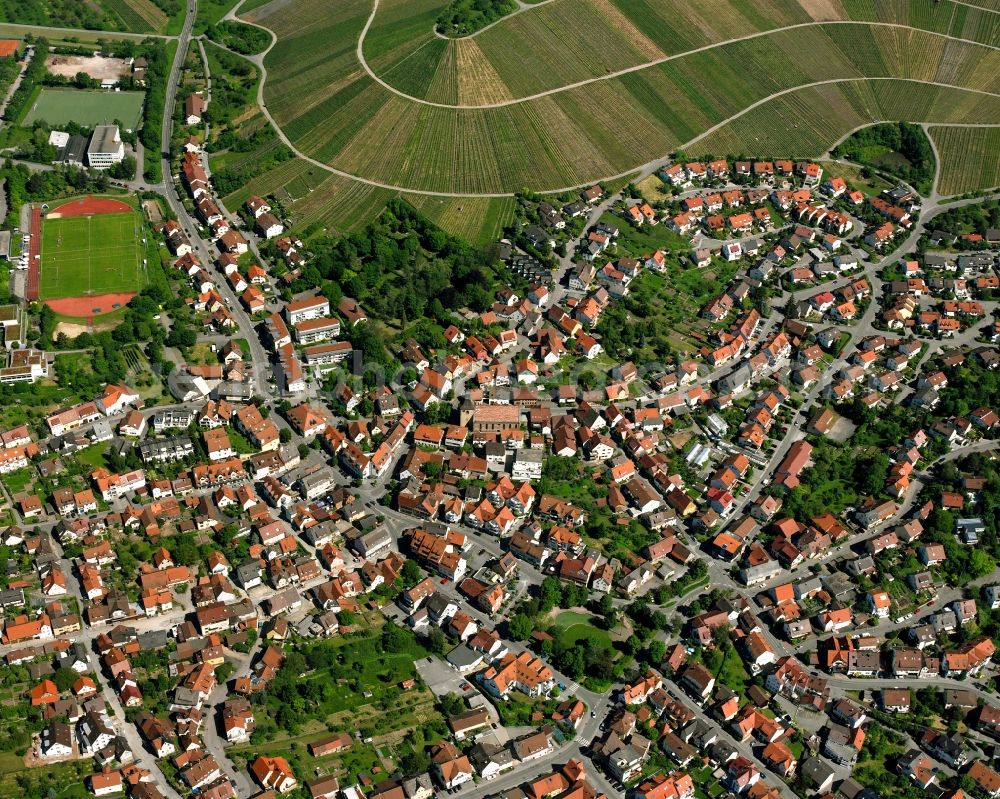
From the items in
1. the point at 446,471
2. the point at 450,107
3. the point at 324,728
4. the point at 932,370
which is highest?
the point at 450,107

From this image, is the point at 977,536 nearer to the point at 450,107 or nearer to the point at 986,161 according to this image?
the point at 986,161

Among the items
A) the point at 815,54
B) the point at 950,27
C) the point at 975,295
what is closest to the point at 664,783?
the point at 975,295

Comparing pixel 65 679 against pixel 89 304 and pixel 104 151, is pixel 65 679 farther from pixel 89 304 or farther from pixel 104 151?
pixel 104 151

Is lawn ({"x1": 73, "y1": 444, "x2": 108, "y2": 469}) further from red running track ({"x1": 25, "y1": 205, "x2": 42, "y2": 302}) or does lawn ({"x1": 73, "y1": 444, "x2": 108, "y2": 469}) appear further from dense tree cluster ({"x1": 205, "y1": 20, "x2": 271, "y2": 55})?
dense tree cluster ({"x1": 205, "y1": 20, "x2": 271, "y2": 55})

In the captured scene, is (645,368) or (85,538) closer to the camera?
(85,538)

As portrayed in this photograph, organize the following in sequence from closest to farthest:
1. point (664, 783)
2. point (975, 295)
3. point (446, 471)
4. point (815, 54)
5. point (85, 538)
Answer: point (664, 783)
point (85, 538)
point (446, 471)
point (975, 295)
point (815, 54)

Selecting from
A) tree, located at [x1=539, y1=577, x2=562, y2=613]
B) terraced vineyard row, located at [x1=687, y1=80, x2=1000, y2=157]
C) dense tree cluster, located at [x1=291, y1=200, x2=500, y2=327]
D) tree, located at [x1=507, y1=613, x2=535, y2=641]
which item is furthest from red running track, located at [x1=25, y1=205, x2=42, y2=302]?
terraced vineyard row, located at [x1=687, y1=80, x2=1000, y2=157]
